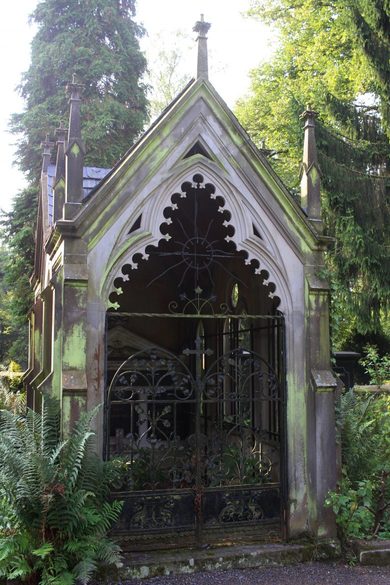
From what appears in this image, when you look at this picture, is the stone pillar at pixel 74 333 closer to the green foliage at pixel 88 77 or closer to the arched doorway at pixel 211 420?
the arched doorway at pixel 211 420

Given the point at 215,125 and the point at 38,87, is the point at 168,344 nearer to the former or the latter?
the point at 215,125

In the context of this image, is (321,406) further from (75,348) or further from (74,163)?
(74,163)

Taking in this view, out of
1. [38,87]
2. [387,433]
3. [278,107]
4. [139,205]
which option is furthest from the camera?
[38,87]

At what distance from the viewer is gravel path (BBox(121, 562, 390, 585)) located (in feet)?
17.8

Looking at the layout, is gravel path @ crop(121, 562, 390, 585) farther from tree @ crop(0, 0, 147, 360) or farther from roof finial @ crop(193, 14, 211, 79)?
tree @ crop(0, 0, 147, 360)

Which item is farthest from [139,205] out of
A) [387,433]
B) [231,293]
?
[387,433]

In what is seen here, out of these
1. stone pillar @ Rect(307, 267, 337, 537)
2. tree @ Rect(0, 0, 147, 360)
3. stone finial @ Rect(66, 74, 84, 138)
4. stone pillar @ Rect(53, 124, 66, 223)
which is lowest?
stone pillar @ Rect(307, 267, 337, 537)

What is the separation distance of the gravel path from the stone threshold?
0.22 ft

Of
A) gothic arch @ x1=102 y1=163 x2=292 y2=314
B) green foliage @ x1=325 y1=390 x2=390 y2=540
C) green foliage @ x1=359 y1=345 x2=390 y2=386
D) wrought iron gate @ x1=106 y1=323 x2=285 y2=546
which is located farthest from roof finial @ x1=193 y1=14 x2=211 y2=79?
green foliage @ x1=359 y1=345 x2=390 y2=386

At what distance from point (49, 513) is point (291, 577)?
2.35m

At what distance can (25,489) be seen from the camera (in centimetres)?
490

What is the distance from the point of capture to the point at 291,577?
5609mm

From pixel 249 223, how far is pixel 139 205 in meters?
1.20

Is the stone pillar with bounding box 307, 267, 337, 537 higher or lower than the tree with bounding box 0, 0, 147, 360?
lower
